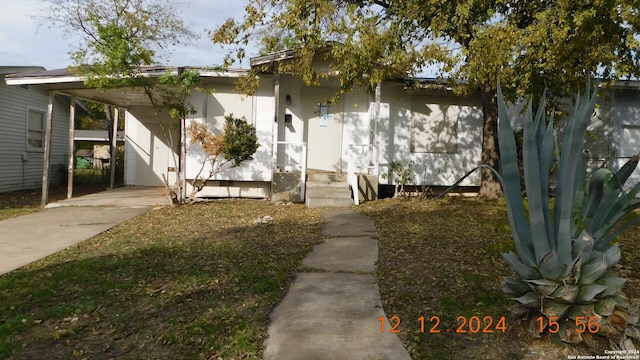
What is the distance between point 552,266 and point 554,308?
284 millimetres

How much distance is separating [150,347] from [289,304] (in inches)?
47.4

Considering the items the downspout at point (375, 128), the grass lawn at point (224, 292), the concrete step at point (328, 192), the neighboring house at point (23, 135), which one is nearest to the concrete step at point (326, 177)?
the concrete step at point (328, 192)

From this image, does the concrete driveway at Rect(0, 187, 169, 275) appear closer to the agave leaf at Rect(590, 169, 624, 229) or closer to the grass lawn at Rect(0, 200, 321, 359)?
the grass lawn at Rect(0, 200, 321, 359)

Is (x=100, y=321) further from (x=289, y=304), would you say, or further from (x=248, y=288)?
(x=289, y=304)

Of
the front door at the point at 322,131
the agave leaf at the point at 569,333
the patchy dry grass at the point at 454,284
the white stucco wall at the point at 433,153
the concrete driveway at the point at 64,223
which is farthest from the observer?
the front door at the point at 322,131

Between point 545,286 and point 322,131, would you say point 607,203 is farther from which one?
point 322,131

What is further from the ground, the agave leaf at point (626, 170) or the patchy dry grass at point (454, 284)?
the agave leaf at point (626, 170)

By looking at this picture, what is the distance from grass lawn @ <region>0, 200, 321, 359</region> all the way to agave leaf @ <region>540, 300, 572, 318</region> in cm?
194

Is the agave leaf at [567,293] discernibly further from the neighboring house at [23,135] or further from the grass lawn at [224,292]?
the neighboring house at [23,135]

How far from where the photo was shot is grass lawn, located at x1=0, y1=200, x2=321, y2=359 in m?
3.11

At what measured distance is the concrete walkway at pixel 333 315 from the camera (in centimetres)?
291

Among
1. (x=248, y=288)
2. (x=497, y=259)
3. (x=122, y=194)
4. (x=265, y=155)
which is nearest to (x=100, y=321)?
(x=248, y=288)

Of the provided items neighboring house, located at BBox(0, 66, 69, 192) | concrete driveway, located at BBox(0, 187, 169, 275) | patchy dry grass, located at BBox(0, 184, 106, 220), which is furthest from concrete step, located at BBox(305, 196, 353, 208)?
neighboring house, located at BBox(0, 66, 69, 192)

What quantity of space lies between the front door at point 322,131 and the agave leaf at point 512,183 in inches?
343
